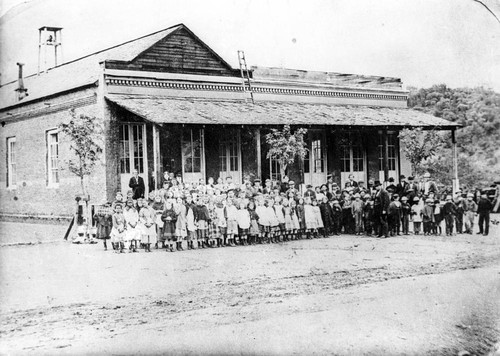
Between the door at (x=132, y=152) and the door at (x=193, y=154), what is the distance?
1033 mm

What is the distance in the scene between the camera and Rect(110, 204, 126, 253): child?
926 centimetres

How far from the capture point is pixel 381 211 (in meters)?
11.5

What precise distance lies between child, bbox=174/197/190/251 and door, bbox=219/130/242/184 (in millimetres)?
3923

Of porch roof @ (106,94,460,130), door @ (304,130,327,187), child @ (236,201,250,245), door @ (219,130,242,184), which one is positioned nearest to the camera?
child @ (236,201,250,245)

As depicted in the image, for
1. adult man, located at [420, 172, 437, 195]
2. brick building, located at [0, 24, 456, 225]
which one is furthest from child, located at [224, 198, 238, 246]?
adult man, located at [420, 172, 437, 195]

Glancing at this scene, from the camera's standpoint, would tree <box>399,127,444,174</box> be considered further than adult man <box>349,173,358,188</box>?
Yes

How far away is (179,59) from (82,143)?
3.68m

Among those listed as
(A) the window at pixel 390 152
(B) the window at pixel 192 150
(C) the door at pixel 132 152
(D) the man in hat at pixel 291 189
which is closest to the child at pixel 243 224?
(D) the man in hat at pixel 291 189

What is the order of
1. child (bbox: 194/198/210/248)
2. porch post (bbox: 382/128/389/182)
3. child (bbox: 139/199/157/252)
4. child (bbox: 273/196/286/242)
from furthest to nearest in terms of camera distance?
1. porch post (bbox: 382/128/389/182)
2. child (bbox: 273/196/286/242)
3. child (bbox: 194/198/210/248)
4. child (bbox: 139/199/157/252)

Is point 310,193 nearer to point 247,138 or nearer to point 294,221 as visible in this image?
point 294,221

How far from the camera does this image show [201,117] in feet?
39.7

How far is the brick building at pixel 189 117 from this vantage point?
34.1 feet

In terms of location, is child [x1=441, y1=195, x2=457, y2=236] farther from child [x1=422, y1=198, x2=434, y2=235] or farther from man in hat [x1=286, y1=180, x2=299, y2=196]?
man in hat [x1=286, y1=180, x2=299, y2=196]

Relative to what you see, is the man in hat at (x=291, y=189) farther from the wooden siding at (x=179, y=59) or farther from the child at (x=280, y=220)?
the wooden siding at (x=179, y=59)
